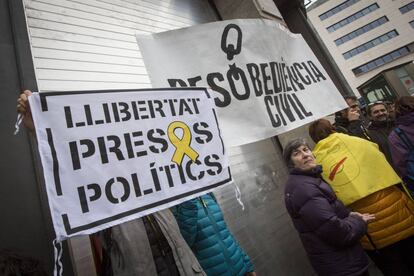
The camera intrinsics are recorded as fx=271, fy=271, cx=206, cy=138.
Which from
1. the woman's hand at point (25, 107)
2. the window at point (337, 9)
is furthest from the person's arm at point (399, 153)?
the window at point (337, 9)

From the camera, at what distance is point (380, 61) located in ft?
143

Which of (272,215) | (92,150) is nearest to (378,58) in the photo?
(272,215)

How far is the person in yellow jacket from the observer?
2504mm

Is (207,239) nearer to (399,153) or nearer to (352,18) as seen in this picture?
(399,153)

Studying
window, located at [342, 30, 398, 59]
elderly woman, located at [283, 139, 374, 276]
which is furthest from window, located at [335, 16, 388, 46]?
elderly woman, located at [283, 139, 374, 276]

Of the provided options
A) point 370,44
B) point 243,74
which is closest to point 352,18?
point 370,44

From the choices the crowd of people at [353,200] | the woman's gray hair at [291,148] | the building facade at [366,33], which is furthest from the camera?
the building facade at [366,33]

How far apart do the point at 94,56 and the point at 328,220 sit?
9.26 feet

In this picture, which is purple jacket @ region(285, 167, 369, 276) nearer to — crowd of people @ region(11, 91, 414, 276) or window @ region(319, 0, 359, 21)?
crowd of people @ region(11, 91, 414, 276)

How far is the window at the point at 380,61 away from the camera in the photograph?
42031 mm

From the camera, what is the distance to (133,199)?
4.80 feet

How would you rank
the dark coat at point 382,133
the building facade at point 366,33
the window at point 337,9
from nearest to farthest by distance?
the dark coat at point 382,133
the building facade at point 366,33
the window at point 337,9

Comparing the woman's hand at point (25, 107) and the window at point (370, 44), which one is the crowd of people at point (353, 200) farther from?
the window at point (370, 44)

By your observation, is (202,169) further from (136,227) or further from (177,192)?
(136,227)
